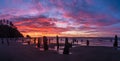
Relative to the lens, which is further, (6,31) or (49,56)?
(6,31)

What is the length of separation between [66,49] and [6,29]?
10713 cm

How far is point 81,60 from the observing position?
18141 mm

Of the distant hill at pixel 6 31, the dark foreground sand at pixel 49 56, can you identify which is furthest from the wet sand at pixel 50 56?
the distant hill at pixel 6 31

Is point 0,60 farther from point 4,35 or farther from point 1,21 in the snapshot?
point 1,21

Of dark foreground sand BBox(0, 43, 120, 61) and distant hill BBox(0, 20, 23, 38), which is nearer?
dark foreground sand BBox(0, 43, 120, 61)

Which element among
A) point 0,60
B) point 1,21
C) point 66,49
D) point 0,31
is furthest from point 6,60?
point 1,21

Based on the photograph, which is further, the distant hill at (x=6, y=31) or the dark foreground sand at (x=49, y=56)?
the distant hill at (x=6, y=31)

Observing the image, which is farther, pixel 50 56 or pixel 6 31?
pixel 6 31

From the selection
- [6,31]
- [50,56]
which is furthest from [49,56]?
[6,31]

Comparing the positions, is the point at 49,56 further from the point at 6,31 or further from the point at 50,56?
the point at 6,31

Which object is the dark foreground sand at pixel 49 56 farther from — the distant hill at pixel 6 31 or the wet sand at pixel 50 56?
the distant hill at pixel 6 31

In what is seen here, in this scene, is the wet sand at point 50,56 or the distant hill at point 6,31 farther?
the distant hill at point 6,31


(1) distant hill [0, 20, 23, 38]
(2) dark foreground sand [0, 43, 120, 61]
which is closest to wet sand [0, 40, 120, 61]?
(2) dark foreground sand [0, 43, 120, 61]

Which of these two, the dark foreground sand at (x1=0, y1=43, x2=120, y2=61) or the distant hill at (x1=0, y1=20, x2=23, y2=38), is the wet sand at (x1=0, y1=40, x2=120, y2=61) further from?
the distant hill at (x1=0, y1=20, x2=23, y2=38)
